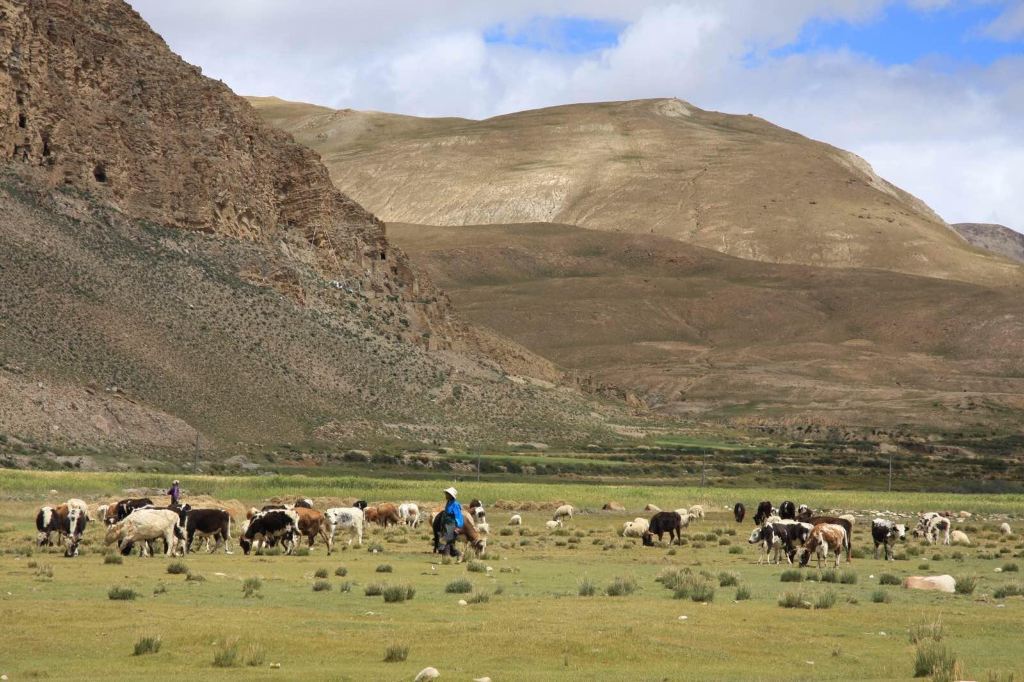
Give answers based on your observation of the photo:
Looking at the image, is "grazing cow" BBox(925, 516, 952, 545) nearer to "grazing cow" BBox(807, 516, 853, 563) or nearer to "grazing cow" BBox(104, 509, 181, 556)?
"grazing cow" BBox(807, 516, 853, 563)

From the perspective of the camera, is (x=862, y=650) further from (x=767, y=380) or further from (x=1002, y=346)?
(x=1002, y=346)

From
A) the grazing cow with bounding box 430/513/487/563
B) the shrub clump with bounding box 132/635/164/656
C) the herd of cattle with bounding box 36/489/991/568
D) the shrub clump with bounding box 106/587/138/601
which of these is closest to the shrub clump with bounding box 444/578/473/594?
the shrub clump with bounding box 106/587/138/601

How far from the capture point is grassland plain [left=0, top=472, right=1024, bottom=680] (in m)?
16.8

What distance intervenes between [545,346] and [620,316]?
18.7 metres

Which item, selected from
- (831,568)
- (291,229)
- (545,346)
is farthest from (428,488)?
(545,346)

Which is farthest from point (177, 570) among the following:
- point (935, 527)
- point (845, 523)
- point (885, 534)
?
point (935, 527)

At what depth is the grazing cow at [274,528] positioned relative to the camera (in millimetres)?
30500

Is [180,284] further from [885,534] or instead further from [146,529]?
[885,534]

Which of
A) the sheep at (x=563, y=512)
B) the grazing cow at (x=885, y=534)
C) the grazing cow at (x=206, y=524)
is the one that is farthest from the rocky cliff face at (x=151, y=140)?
the grazing cow at (x=885, y=534)

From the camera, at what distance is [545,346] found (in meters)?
183

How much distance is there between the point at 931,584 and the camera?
25.6m

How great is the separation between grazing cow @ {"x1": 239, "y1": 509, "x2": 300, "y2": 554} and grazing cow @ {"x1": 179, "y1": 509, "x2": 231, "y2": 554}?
1.39ft

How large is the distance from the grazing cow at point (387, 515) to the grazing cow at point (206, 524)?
1082 cm

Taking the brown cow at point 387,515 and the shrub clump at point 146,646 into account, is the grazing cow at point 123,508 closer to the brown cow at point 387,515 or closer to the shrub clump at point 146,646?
the brown cow at point 387,515
